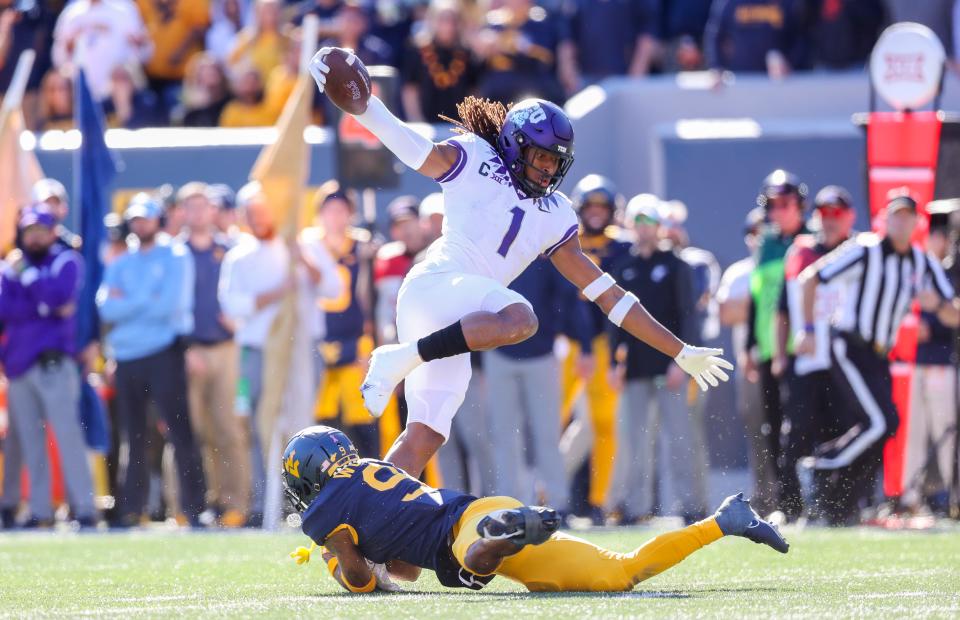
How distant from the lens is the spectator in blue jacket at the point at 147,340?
12008 mm

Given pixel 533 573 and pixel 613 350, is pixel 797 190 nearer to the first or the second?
pixel 613 350

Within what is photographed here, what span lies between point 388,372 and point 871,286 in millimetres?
4700

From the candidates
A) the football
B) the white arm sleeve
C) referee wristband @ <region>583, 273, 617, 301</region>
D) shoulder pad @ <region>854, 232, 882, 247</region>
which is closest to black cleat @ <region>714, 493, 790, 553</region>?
→ referee wristband @ <region>583, 273, 617, 301</region>

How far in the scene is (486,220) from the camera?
7.19 meters

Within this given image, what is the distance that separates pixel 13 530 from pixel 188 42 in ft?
18.8

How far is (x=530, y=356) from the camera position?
1152cm

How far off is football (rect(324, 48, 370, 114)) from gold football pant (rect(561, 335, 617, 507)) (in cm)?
496

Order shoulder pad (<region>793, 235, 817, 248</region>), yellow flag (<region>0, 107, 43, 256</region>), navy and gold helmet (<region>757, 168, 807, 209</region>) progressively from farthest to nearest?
yellow flag (<region>0, 107, 43, 256</region>), navy and gold helmet (<region>757, 168, 807, 209</region>), shoulder pad (<region>793, 235, 817, 248</region>)

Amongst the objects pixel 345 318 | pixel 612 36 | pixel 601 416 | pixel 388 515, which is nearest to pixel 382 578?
pixel 388 515

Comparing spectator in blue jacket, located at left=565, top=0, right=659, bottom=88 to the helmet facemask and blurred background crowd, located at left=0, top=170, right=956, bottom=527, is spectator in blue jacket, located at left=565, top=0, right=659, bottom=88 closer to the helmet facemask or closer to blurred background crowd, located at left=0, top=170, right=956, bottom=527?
blurred background crowd, located at left=0, top=170, right=956, bottom=527

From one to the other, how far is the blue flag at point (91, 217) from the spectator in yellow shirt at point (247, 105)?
5.66 feet

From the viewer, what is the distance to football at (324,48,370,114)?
277 inches

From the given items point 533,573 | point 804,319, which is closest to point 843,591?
point 533,573

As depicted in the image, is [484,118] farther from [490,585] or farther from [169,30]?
[169,30]
